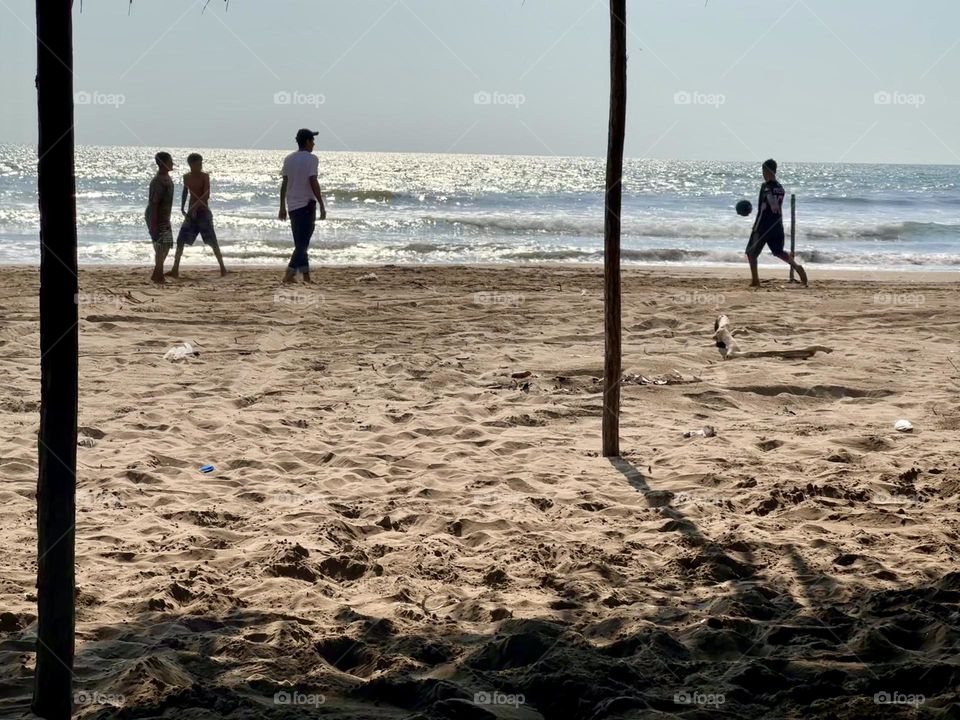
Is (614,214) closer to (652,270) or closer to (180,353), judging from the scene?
(180,353)

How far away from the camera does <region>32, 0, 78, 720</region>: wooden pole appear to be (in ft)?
7.66

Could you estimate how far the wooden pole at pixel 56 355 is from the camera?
7.66 ft

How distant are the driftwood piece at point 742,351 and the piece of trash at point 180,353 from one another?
167 inches

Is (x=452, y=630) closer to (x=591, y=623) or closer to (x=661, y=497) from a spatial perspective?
(x=591, y=623)

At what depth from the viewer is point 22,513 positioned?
4.43 meters

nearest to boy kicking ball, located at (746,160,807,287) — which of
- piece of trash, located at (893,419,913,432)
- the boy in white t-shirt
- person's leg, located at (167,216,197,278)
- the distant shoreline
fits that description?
the distant shoreline

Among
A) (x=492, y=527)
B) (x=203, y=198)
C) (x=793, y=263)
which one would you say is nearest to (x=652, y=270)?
(x=793, y=263)

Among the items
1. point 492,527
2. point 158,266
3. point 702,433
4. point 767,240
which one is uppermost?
point 767,240

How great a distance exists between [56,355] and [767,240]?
1061 centimetres

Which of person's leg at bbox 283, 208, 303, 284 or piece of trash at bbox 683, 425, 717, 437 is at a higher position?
person's leg at bbox 283, 208, 303, 284

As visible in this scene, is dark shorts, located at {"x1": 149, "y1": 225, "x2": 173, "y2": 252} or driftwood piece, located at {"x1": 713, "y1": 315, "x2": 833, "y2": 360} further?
dark shorts, located at {"x1": 149, "y1": 225, "x2": 173, "y2": 252}

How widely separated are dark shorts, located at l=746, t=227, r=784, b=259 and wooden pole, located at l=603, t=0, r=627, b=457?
272 inches

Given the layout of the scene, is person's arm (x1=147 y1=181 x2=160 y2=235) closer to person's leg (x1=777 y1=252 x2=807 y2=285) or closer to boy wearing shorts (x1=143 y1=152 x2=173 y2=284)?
boy wearing shorts (x1=143 y1=152 x2=173 y2=284)

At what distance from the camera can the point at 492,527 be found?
14.5 feet
